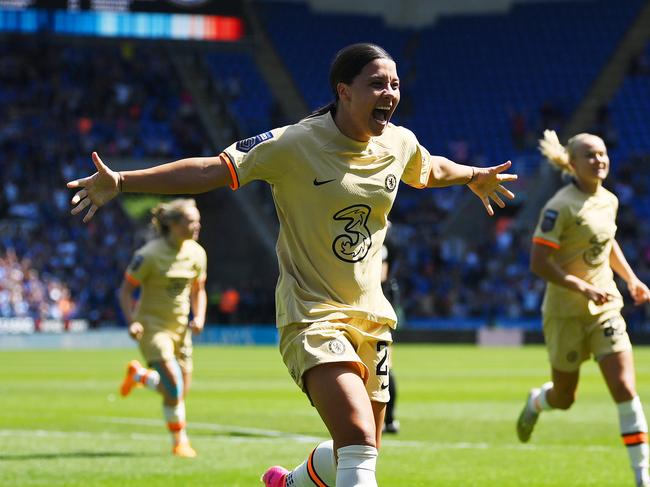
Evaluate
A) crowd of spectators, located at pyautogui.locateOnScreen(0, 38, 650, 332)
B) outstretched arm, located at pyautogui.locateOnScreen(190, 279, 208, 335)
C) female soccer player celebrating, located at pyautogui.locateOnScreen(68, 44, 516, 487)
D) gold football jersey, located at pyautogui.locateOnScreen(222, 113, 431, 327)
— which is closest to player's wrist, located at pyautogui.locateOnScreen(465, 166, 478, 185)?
female soccer player celebrating, located at pyautogui.locateOnScreen(68, 44, 516, 487)

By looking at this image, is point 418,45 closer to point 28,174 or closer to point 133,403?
point 28,174

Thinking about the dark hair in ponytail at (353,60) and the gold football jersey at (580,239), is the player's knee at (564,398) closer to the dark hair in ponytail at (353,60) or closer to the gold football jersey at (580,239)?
the gold football jersey at (580,239)

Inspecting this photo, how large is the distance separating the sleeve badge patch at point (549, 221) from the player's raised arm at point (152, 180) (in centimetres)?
420

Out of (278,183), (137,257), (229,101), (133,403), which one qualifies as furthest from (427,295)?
(278,183)

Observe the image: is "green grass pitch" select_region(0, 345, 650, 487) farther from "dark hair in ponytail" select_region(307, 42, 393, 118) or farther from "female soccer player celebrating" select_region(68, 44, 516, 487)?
"dark hair in ponytail" select_region(307, 42, 393, 118)

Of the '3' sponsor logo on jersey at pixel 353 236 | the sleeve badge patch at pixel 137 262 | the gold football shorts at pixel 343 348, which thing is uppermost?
the '3' sponsor logo on jersey at pixel 353 236

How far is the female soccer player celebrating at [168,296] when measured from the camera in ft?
40.0

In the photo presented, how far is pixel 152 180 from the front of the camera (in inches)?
228

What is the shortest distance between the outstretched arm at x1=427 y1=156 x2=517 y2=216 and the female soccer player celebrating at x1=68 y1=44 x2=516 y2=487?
57cm

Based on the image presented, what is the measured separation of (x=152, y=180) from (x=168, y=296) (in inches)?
270

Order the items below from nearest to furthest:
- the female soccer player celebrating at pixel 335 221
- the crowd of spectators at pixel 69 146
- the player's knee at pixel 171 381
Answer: the female soccer player celebrating at pixel 335 221 < the player's knee at pixel 171 381 < the crowd of spectators at pixel 69 146

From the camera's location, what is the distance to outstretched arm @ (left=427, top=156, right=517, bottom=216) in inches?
271

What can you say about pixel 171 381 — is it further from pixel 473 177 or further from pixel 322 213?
pixel 322 213

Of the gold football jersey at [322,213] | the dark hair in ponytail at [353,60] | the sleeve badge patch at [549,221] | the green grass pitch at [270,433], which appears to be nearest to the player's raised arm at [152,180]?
the gold football jersey at [322,213]
